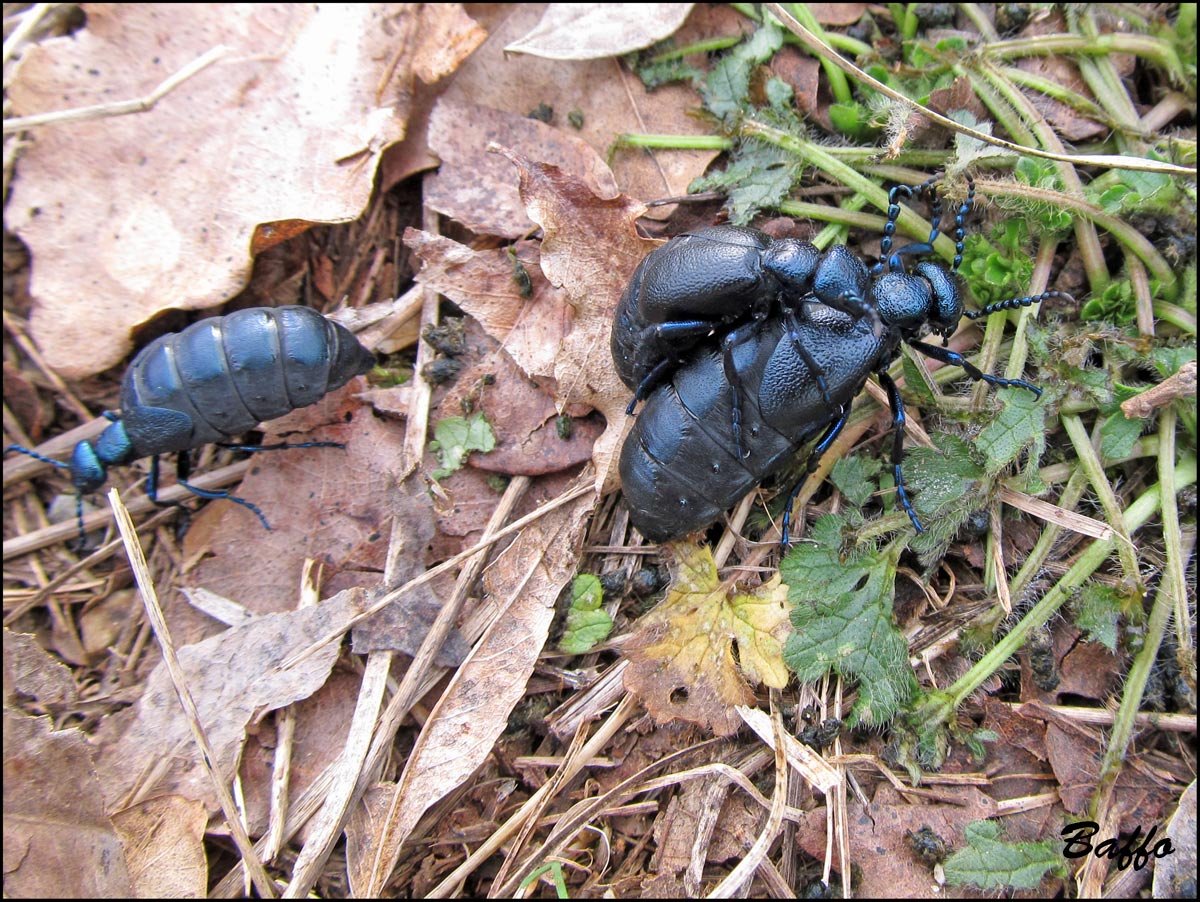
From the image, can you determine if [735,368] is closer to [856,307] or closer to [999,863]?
[856,307]

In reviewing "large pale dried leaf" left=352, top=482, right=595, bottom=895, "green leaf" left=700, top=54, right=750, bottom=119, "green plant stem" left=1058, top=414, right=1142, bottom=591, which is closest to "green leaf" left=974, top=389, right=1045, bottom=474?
"green plant stem" left=1058, top=414, right=1142, bottom=591

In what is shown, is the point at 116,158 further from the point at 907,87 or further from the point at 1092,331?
the point at 1092,331

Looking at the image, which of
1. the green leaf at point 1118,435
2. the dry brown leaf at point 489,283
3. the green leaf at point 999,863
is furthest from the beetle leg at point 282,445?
the green leaf at point 1118,435

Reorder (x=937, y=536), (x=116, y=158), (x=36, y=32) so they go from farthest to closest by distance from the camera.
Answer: (x=36, y=32) < (x=116, y=158) < (x=937, y=536)

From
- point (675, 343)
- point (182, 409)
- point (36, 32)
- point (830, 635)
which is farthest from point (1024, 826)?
point (36, 32)

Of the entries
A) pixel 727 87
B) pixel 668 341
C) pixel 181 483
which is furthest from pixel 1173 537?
pixel 181 483

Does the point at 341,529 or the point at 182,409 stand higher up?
the point at 182,409
